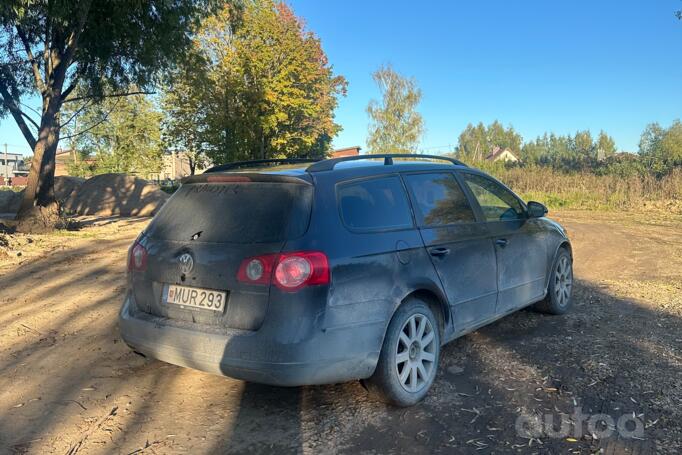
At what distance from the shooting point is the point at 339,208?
328cm

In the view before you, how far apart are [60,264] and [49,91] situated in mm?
6040

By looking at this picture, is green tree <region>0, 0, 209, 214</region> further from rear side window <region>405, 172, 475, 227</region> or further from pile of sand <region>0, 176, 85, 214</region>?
rear side window <region>405, 172, 475, 227</region>

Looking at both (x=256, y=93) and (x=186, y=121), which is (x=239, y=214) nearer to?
(x=256, y=93)

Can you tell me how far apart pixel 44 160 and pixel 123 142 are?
27.1 m

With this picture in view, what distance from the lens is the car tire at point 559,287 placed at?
5.34m

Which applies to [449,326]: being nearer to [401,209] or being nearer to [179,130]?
[401,209]

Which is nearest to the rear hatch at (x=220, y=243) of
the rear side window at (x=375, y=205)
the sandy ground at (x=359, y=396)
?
the rear side window at (x=375, y=205)

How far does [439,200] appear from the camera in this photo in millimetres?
4090

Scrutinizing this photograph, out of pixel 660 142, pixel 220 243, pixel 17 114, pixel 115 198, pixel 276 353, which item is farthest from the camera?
pixel 660 142

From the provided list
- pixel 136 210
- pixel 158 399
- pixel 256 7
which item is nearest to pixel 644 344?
pixel 158 399

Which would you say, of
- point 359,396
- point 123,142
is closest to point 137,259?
point 359,396

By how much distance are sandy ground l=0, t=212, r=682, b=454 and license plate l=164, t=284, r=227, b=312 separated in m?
0.72

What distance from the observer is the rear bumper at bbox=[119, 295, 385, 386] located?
293 centimetres

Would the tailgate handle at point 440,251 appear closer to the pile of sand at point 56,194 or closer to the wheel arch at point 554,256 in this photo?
the wheel arch at point 554,256
